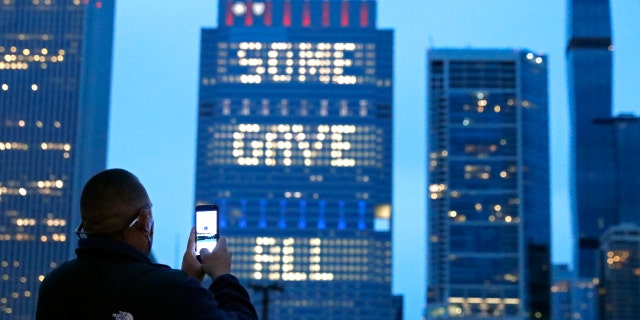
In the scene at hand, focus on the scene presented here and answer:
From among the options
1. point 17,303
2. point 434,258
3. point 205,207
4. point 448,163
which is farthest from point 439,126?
point 205,207

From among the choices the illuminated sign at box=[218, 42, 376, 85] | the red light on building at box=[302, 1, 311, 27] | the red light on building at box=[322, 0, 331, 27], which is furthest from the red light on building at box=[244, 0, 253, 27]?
the red light on building at box=[322, 0, 331, 27]

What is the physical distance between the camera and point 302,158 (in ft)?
493

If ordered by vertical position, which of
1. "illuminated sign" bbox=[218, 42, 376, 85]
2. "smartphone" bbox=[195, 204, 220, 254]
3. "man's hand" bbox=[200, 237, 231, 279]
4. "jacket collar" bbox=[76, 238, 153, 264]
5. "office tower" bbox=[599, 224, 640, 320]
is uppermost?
"illuminated sign" bbox=[218, 42, 376, 85]

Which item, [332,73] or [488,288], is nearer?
[488,288]

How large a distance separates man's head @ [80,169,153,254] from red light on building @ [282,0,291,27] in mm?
154793

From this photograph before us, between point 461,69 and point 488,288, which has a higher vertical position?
point 461,69

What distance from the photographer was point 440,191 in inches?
5143

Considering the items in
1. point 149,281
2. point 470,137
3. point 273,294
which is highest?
point 470,137

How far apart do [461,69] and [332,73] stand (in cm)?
2461

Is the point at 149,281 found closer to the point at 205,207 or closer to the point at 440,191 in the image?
the point at 205,207

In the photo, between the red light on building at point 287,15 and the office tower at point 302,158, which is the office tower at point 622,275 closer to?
the office tower at point 302,158

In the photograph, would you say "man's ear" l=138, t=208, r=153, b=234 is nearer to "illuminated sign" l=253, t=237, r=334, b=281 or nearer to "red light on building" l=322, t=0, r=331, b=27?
"illuminated sign" l=253, t=237, r=334, b=281

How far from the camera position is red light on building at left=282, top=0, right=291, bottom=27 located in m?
156

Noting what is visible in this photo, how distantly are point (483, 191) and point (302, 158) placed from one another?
30844 mm
